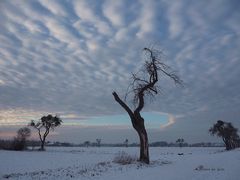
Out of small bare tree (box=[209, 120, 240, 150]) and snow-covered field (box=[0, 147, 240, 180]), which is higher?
small bare tree (box=[209, 120, 240, 150])

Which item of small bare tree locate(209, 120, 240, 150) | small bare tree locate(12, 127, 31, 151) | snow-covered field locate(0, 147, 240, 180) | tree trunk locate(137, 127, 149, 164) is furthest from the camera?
small bare tree locate(209, 120, 240, 150)

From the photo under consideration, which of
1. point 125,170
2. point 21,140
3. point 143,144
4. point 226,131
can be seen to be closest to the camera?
point 125,170

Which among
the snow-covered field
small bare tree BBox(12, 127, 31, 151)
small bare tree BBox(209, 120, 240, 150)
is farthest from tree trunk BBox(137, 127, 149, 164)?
small bare tree BBox(209, 120, 240, 150)

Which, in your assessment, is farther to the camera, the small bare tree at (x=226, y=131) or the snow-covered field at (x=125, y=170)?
the small bare tree at (x=226, y=131)

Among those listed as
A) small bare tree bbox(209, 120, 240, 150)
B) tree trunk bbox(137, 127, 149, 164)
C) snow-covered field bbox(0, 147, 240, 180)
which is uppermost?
small bare tree bbox(209, 120, 240, 150)

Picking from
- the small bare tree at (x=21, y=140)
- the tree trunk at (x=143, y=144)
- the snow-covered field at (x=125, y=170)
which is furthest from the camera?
the small bare tree at (x=21, y=140)

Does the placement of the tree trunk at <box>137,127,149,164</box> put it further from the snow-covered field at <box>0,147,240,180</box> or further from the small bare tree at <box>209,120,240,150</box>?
the small bare tree at <box>209,120,240,150</box>

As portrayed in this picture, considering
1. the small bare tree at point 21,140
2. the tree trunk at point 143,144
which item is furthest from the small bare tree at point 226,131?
the tree trunk at point 143,144

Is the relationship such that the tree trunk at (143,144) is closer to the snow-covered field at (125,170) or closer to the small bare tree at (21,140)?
the snow-covered field at (125,170)

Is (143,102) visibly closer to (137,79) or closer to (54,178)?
(137,79)

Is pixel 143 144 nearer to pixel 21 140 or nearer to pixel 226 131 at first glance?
pixel 21 140

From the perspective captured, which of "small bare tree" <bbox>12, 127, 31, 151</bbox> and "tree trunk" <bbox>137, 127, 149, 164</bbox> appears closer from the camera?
"tree trunk" <bbox>137, 127, 149, 164</bbox>

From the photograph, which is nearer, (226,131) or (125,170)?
(125,170)

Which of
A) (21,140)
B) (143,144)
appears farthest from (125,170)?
→ (21,140)
